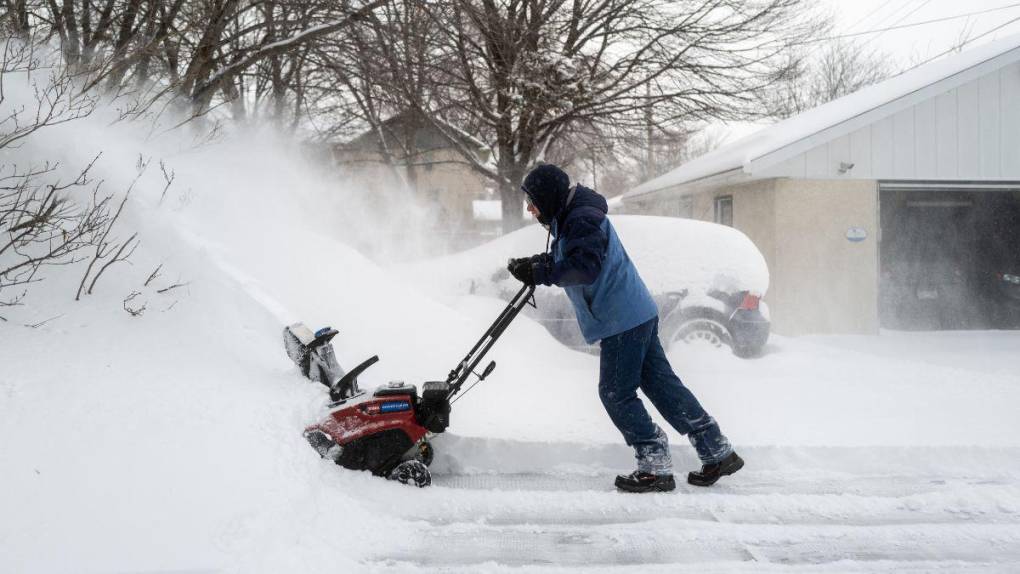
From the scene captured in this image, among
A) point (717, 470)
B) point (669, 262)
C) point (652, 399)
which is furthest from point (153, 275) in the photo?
point (669, 262)

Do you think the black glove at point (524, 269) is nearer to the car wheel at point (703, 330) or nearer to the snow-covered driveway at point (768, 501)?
the snow-covered driveway at point (768, 501)

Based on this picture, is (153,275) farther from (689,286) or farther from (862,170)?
(862,170)

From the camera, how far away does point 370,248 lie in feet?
37.9

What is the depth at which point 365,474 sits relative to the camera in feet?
12.2

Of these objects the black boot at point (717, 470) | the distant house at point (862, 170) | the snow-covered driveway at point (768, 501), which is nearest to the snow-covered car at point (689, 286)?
the snow-covered driveway at point (768, 501)

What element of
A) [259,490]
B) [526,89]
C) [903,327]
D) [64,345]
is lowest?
[903,327]

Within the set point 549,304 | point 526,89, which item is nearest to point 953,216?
point 526,89

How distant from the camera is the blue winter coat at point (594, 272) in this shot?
Answer: 3486mm

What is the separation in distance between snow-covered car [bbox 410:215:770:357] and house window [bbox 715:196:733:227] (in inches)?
202

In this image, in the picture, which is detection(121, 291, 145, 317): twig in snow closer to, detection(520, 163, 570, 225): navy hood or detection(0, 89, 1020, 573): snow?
detection(0, 89, 1020, 573): snow

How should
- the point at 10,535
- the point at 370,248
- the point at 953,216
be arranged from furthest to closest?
the point at 953,216 → the point at 370,248 → the point at 10,535

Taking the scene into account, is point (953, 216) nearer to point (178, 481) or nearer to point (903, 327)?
point (903, 327)

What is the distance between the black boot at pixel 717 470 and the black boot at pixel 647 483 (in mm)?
178

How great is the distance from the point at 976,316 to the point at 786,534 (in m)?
12.2
